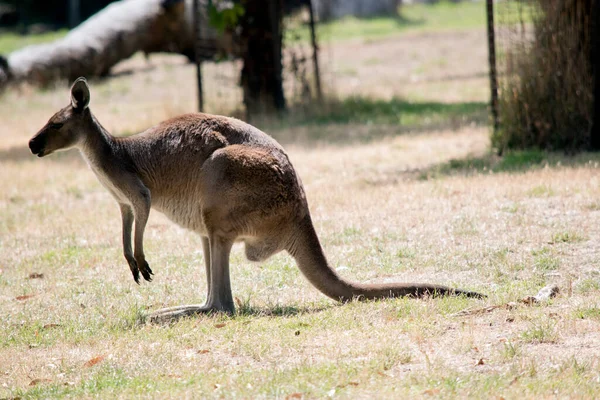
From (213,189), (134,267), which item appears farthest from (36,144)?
(213,189)

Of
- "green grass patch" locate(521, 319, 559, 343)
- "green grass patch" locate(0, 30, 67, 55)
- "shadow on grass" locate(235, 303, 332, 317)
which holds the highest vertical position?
"green grass patch" locate(0, 30, 67, 55)

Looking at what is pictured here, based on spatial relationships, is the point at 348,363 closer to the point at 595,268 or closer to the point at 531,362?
the point at 531,362

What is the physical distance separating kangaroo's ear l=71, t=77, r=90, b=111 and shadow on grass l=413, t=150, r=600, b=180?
4.44 metres

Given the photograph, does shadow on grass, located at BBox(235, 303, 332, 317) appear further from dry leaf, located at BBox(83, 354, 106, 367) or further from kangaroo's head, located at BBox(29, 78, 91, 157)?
kangaroo's head, located at BBox(29, 78, 91, 157)

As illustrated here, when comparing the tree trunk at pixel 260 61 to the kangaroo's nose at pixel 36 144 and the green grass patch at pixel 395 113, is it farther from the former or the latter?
the kangaroo's nose at pixel 36 144

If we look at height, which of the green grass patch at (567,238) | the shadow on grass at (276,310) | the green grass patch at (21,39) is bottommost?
the green grass patch at (567,238)

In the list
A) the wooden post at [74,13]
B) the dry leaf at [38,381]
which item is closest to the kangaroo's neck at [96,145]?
the dry leaf at [38,381]

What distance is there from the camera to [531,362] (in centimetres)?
425

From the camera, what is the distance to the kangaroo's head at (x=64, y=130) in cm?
550

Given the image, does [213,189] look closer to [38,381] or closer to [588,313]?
[38,381]

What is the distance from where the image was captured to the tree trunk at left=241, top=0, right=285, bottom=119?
13.5 m

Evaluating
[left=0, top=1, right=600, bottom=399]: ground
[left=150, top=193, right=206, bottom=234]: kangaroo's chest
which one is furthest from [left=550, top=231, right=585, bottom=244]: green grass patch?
[left=150, top=193, right=206, bottom=234]: kangaroo's chest

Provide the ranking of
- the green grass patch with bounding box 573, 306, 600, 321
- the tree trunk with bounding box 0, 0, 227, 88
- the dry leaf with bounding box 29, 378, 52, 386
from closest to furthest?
the dry leaf with bounding box 29, 378, 52, 386, the green grass patch with bounding box 573, 306, 600, 321, the tree trunk with bounding box 0, 0, 227, 88

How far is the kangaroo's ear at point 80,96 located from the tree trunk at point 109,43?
1097 cm
